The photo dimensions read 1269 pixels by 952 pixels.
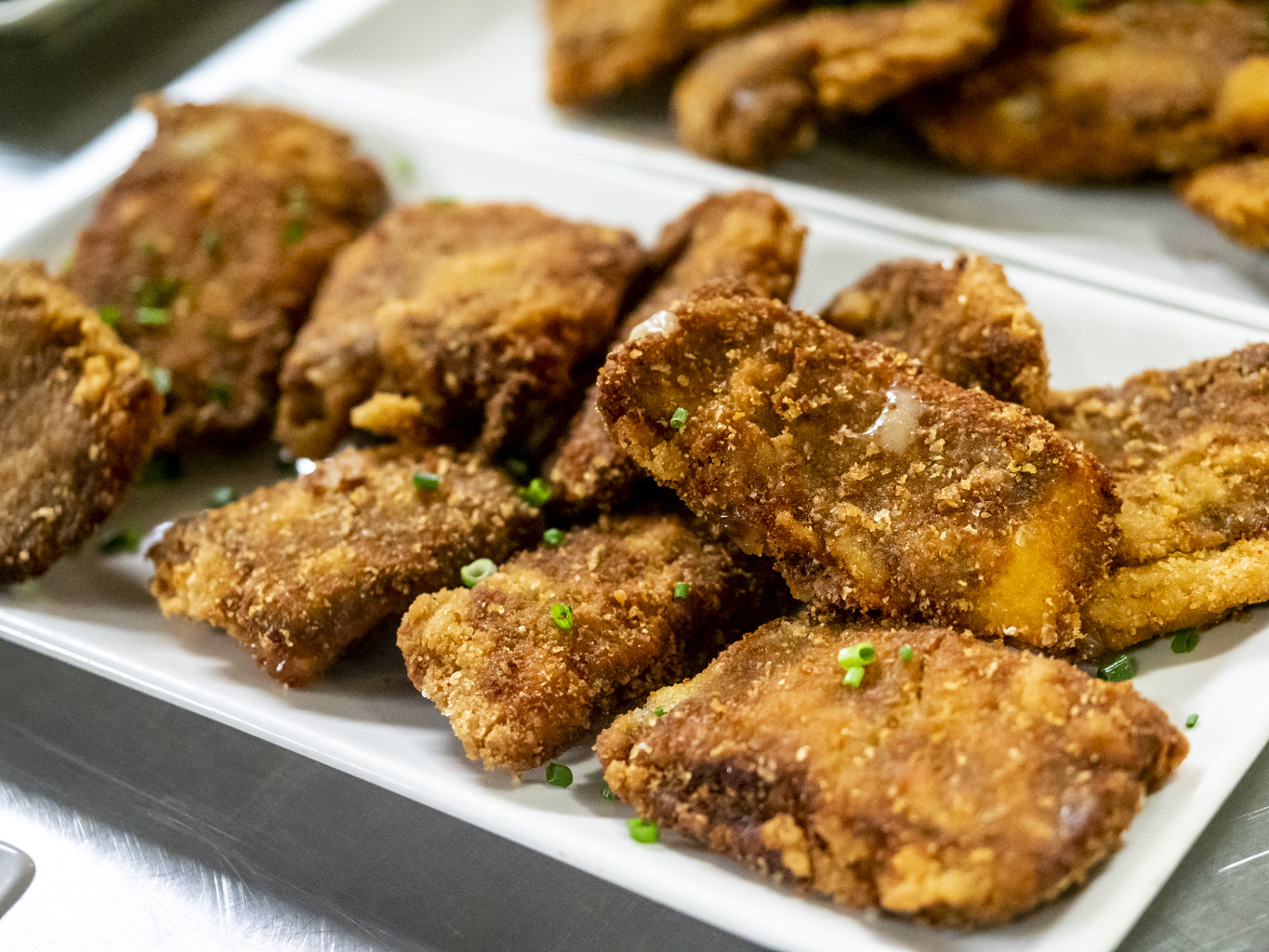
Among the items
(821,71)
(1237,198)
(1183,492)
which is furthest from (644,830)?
(821,71)

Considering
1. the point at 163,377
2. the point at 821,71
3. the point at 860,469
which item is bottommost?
the point at 163,377

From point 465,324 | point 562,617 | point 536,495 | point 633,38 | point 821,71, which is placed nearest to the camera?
point 562,617

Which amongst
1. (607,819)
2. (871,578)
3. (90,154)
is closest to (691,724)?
(607,819)

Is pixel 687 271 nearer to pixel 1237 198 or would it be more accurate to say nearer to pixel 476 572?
pixel 476 572

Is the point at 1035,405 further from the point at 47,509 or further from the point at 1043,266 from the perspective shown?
the point at 47,509

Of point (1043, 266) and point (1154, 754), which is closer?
point (1154, 754)

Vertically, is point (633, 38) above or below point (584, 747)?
above

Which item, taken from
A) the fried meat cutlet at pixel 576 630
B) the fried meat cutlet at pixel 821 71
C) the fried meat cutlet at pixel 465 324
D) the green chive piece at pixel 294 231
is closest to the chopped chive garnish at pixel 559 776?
the fried meat cutlet at pixel 576 630

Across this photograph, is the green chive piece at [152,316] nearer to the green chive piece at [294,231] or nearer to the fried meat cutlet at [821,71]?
the green chive piece at [294,231]

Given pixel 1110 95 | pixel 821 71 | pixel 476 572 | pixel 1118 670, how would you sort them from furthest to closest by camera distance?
1. pixel 821 71
2. pixel 1110 95
3. pixel 476 572
4. pixel 1118 670
